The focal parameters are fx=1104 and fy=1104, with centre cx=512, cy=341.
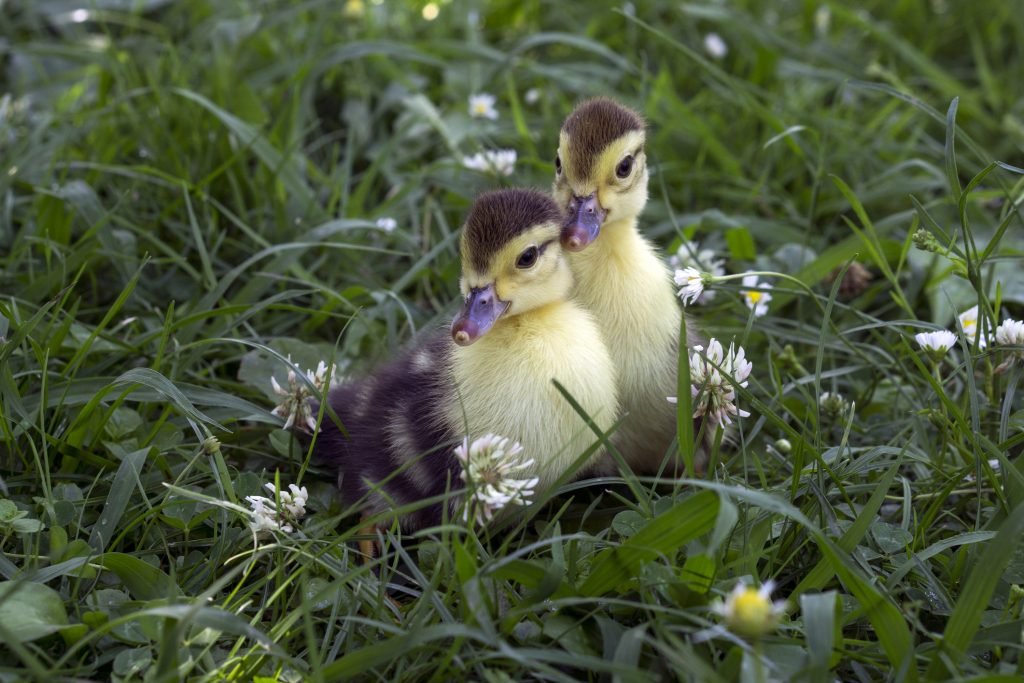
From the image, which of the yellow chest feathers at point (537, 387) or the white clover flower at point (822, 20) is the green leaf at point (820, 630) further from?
the white clover flower at point (822, 20)

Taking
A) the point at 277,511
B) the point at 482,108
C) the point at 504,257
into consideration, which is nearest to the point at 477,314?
the point at 504,257

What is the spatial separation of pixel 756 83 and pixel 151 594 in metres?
3.22

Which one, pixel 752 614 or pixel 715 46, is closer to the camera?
pixel 752 614

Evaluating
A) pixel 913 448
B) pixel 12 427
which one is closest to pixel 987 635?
pixel 913 448

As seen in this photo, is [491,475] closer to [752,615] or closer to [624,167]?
[752,615]

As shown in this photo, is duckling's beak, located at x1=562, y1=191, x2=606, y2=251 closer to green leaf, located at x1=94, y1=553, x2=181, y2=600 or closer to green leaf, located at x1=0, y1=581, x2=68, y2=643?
green leaf, located at x1=94, y1=553, x2=181, y2=600

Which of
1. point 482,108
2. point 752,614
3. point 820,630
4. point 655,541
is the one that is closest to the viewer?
point 752,614

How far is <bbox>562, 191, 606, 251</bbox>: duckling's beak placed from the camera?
253 cm

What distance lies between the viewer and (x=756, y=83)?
4.41 m

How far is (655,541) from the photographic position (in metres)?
1.98

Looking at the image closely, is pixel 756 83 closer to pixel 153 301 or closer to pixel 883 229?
pixel 883 229

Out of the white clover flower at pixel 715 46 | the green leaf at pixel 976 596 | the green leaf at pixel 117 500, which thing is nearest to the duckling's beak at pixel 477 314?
the green leaf at pixel 117 500

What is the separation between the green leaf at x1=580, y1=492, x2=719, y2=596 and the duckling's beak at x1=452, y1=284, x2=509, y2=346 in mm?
542

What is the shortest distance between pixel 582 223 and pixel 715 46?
216 centimetres
